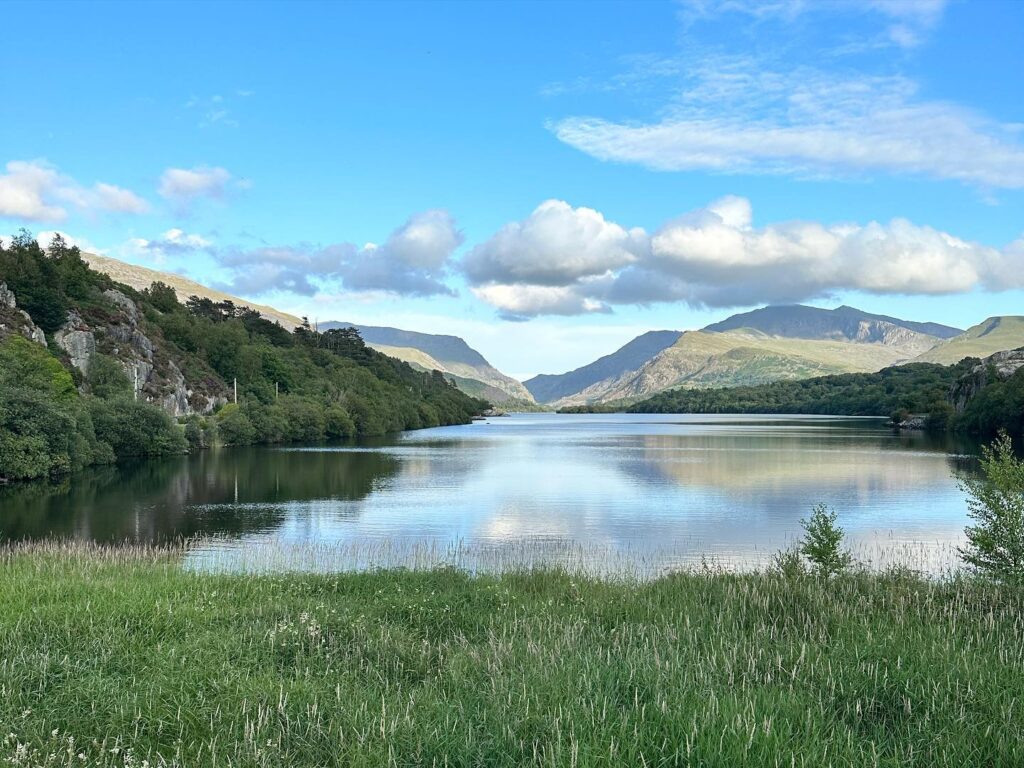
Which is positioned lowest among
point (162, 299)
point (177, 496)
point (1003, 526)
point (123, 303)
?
point (177, 496)

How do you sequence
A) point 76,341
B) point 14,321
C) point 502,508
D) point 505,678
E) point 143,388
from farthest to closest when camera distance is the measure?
point 143,388 < point 76,341 < point 14,321 < point 502,508 < point 505,678

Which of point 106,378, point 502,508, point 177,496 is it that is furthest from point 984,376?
point 106,378

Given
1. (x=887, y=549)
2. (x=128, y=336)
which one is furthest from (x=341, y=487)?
(x=128, y=336)

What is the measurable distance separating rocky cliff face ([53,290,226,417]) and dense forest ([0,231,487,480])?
40 centimetres

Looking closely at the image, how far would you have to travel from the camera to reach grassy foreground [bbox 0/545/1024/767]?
742 centimetres

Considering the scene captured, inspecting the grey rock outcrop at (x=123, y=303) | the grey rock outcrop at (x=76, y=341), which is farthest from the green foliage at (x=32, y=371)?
the grey rock outcrop at (x=123, y=303)

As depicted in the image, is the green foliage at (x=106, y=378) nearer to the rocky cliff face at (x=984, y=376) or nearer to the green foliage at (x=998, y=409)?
the green foliage at (x=998, y=409)

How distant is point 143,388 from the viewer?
109 meters

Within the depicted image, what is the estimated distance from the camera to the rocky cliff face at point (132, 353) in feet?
331

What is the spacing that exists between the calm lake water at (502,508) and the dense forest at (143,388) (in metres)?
3.89

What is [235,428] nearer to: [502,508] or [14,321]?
[14,321]

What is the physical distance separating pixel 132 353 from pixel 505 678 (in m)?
115

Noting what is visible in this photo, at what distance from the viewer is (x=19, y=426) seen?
2191 inches

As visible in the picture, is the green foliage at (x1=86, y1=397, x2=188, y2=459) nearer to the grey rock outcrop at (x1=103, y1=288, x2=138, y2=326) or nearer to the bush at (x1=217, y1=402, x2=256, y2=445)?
the bush at (x1=217, y1=402, x2=256, y2=445)
